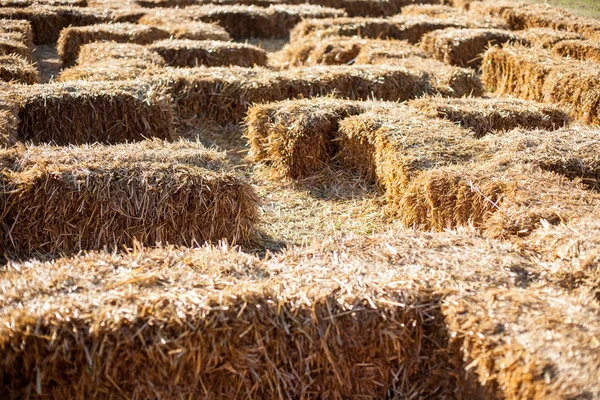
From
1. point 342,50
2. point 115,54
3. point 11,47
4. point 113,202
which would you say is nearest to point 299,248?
point 113,202

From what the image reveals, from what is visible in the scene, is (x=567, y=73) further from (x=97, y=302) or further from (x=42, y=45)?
(x=42, y=45)

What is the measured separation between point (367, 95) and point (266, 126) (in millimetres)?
2034

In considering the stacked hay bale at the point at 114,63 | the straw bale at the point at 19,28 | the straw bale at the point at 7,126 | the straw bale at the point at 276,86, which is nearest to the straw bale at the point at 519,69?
the straw bale at the point at 276,86

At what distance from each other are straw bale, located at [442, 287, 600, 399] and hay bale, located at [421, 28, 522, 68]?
8853mm

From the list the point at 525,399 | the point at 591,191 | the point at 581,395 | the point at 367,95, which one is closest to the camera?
the point at 581,395

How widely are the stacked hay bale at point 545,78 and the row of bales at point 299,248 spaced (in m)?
0.04

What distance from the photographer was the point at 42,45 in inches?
544

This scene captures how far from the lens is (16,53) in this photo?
10250mm

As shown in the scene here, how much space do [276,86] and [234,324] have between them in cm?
566

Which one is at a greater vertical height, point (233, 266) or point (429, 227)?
point (233, 266)

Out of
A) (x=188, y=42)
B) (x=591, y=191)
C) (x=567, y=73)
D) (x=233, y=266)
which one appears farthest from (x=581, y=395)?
(x=188, y=42)

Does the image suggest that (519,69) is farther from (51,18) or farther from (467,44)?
(51,18)

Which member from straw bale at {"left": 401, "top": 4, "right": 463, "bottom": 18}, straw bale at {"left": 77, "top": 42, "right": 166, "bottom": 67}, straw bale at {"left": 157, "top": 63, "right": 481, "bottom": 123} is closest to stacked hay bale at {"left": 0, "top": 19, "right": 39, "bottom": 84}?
straw bale at {"left": 77, "top": 42, "right": 166, "bottom": 67}

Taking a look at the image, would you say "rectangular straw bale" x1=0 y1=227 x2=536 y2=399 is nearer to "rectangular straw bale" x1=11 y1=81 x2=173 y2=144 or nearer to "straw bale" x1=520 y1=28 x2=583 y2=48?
"rectangular straw bale" x1=11 y1=81 x2=173 y2=144
